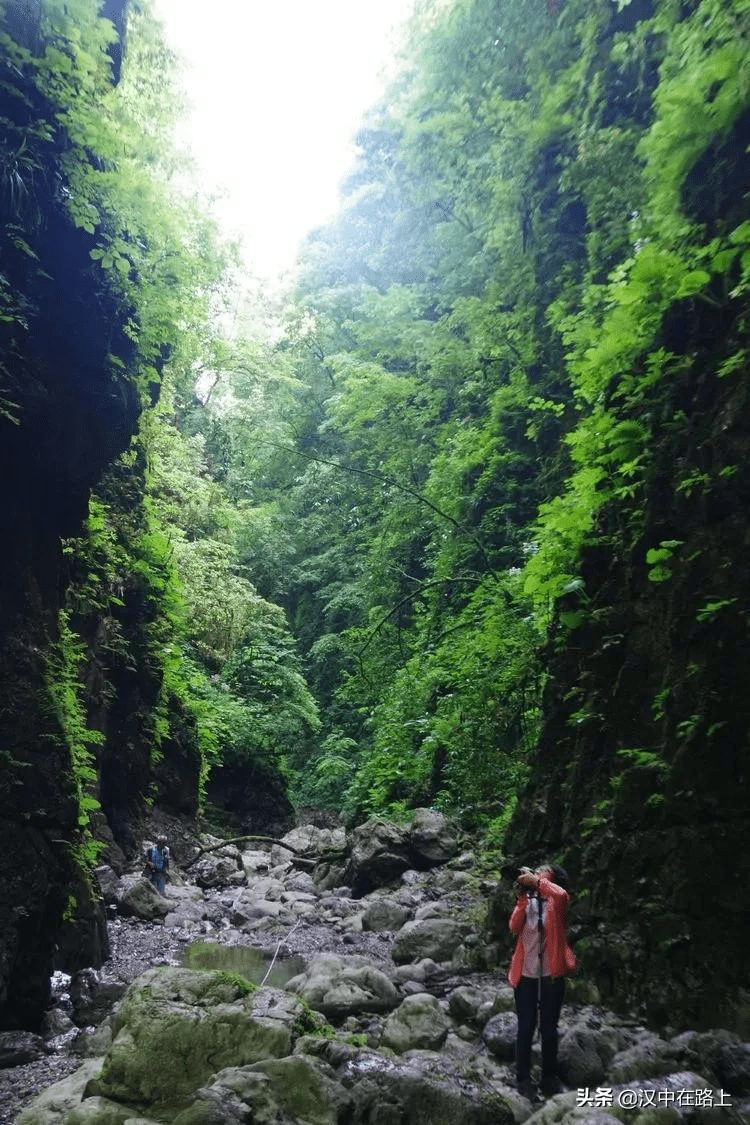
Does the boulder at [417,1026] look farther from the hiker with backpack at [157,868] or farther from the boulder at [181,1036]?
the hiker with backpack at [157,868]

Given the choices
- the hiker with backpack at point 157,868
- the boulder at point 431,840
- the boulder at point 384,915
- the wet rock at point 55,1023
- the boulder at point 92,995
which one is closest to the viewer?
the wet rock at point 55,1023

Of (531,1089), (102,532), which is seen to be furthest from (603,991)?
(102,532)

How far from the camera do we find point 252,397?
3152 centimetres

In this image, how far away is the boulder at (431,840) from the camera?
40.5ft

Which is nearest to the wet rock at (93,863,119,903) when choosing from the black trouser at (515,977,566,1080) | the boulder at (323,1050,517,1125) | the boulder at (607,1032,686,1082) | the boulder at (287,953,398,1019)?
the boulder at (287,953,398,1019)

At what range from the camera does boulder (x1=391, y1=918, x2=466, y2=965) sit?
8656mm

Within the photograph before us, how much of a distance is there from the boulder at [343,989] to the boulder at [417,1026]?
1.49 feet

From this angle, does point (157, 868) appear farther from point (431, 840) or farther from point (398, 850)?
point (431, 840)

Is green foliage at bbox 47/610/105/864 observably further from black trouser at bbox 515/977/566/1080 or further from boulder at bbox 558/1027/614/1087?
boulder at bbox 558/1027/614/1087

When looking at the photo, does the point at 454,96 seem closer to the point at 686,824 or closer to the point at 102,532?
the point at 102,532

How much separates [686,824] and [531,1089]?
2.09 m

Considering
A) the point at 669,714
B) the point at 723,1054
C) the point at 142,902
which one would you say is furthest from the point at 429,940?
the point at 142,902

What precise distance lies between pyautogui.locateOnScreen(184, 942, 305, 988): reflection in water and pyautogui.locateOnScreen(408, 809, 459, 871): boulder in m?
3.06

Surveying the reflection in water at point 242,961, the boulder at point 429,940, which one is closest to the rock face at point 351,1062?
the boulder at point 429,940
